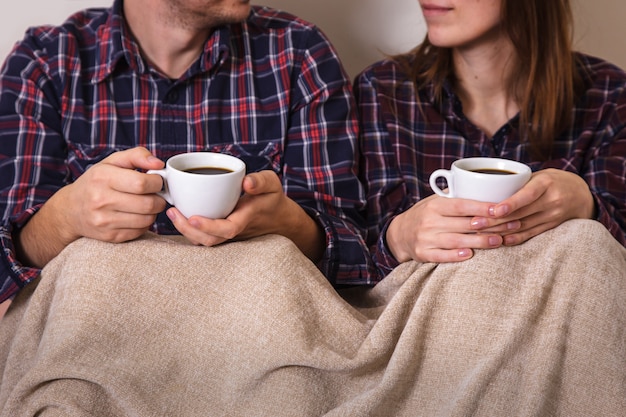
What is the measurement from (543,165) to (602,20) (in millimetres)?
722

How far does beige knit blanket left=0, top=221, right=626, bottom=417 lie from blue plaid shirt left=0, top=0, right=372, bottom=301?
30cm

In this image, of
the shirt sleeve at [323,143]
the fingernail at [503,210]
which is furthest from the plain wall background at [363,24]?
the fingernail at [503,210]

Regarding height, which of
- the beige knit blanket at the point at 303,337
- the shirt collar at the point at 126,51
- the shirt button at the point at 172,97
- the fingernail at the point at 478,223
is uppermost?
the shirt collar at the point at 126,51

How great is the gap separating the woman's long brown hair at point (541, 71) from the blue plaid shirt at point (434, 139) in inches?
1.0

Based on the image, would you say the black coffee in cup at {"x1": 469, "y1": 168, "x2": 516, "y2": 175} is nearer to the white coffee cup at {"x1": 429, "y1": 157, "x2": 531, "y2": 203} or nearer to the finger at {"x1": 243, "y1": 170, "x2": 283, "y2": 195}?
the white coffee cup at {"x1": 429, "y1": 157, "x2": 531, "y2": 203}

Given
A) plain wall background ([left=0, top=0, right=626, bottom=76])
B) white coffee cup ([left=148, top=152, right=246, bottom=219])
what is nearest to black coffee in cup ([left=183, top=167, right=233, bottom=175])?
white coffee cup ([left=148, top=152, right=246, bottom=219])

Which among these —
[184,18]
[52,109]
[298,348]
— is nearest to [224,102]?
[184,18]

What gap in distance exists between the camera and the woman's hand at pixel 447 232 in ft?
4.60

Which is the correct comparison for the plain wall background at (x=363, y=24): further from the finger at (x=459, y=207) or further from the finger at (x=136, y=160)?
the finger at (x=136, y=160)

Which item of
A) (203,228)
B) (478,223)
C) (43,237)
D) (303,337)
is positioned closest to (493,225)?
(478,223)

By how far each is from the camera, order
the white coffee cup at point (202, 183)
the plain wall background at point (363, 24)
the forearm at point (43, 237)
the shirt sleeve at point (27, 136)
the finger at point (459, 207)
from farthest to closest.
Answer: the plain wall background at point (363, 24), the shirt sleeve at point (27, 136), the forearm at point (43, 237), the finger at point (459, 207), the white coffee cup at point (202, 183)

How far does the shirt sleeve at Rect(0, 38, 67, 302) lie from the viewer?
1651 millimetres

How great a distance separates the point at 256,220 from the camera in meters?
1.43

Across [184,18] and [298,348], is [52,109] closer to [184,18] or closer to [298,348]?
[184,18]
